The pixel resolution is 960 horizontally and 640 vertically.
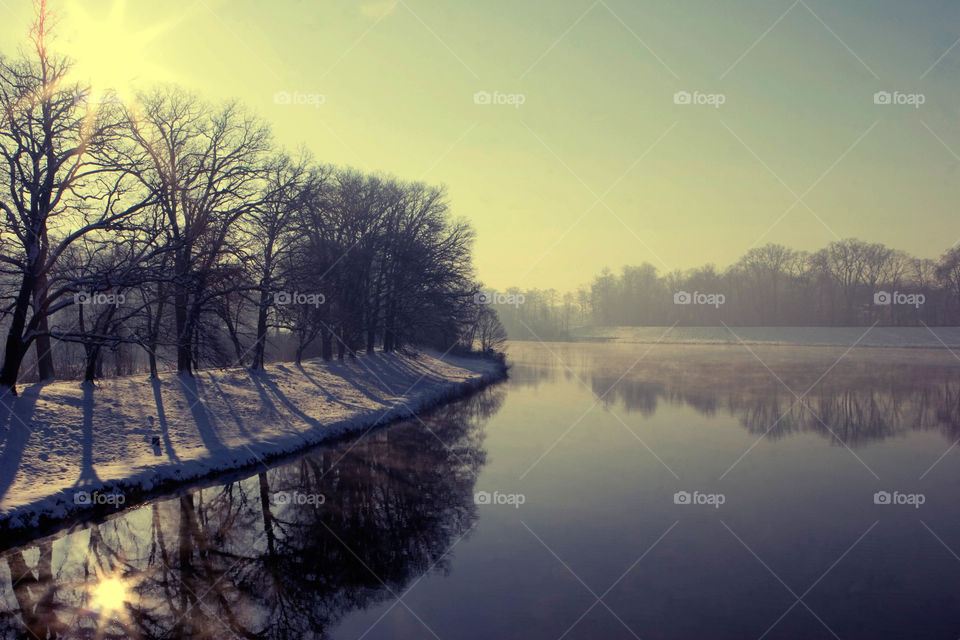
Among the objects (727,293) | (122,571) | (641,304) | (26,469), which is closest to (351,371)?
(26,469)

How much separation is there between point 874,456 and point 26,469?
22.2m

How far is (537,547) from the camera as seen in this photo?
444 inches

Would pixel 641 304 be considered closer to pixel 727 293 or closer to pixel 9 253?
pixel 727 293

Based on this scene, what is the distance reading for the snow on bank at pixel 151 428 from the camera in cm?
1268

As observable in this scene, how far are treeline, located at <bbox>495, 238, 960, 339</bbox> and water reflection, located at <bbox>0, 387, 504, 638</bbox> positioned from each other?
253ft

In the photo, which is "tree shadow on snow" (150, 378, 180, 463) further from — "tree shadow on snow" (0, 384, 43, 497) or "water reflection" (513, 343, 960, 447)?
"water reflection" (513, 343, 960, 447)

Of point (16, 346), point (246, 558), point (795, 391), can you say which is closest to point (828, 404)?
point (795, 391)

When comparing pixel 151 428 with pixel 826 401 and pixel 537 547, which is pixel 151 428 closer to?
pixel 537 547

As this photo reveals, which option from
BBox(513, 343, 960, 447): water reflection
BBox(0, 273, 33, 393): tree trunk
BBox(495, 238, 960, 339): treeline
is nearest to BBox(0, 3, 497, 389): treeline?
BBox(0, 273, 33, 393): tree trunk

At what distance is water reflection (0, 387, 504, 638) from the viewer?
8.12m

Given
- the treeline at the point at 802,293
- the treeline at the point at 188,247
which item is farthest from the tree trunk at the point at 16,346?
the treeline at the point at 802,293

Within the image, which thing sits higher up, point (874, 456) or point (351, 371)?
point (351, 371)

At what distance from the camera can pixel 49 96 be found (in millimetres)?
16500

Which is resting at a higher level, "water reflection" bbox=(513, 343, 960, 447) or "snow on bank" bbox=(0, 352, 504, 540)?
"snow on bank" bbox=(0, 352, 504, 540)
